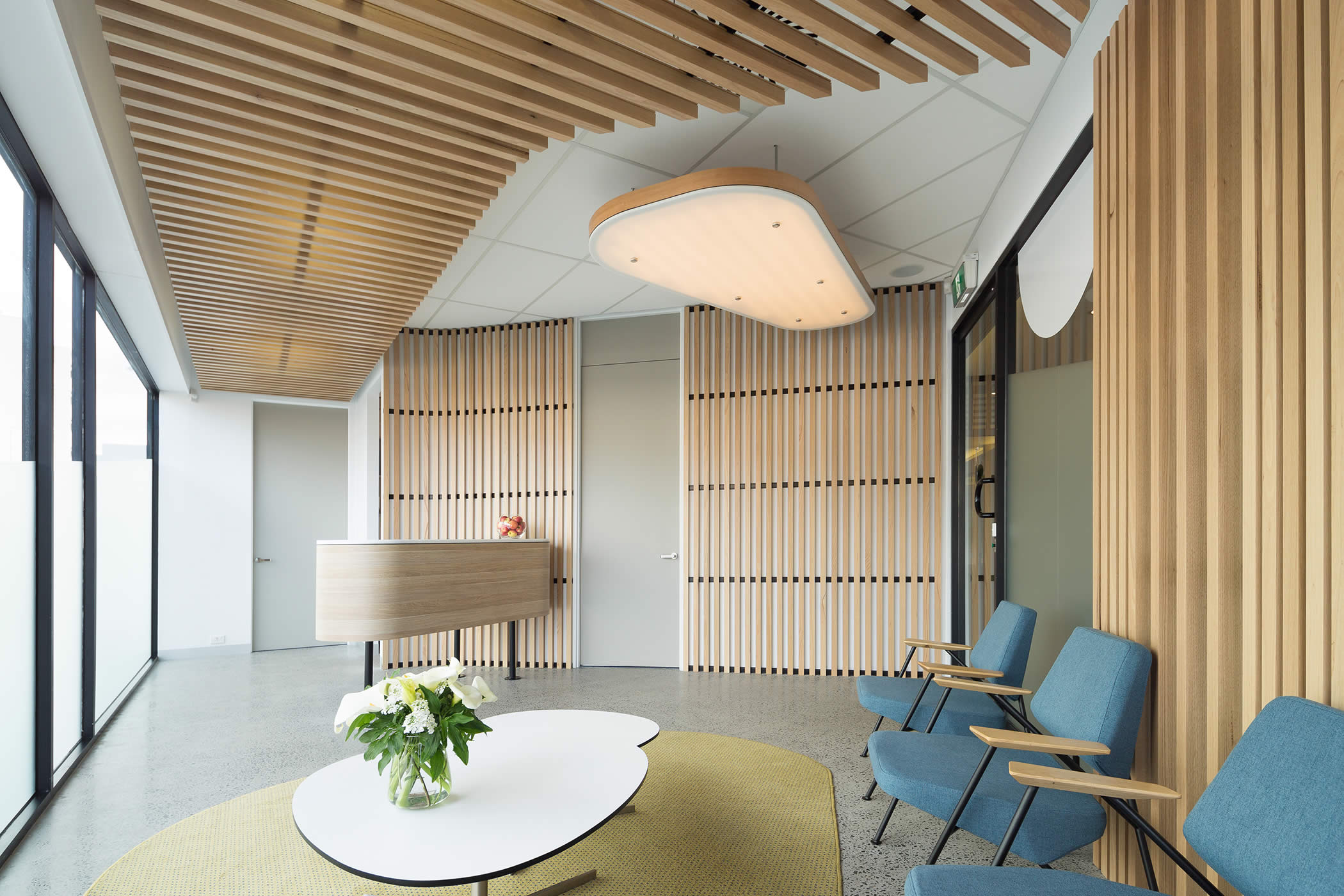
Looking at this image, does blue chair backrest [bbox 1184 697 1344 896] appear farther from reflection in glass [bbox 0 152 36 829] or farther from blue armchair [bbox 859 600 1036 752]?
reflection in glass [bbox 0 152 36 829]

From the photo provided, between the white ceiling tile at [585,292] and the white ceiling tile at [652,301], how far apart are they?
0.11 metres

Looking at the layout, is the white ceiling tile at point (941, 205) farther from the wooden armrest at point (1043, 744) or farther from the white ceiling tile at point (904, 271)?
the wooden armrest at point (1043, 744)

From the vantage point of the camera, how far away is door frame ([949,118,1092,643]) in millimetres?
3764

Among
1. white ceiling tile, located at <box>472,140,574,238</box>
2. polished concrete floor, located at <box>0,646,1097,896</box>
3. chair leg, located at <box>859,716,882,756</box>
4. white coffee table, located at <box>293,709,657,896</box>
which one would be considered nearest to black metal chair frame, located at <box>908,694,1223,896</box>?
polished concrete floor, located at <box>0,646,1097,896</box>

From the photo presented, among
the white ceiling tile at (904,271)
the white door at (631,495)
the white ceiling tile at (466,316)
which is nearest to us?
the white ceiling tile at (904,271)

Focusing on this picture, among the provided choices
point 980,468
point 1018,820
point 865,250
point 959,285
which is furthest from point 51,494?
point 959,285

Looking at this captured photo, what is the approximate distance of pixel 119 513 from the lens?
5.98 metres

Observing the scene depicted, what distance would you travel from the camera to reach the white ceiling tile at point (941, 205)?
4.41 meters

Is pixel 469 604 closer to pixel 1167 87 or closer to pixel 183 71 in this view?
pixel 183 71

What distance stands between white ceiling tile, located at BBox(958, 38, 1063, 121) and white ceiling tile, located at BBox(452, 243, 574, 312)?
127 inches

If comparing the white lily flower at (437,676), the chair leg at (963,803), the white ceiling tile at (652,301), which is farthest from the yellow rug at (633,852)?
the white ceiling tile at (652,301)

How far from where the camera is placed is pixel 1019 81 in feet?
11.6

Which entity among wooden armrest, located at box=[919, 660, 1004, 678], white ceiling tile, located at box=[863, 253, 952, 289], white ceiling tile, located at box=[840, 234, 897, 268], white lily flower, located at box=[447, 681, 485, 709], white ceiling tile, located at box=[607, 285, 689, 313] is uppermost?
white ceiling tile, located at box=[840, 234, 897, 268]

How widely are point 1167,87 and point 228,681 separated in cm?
799
